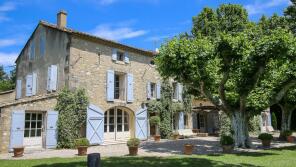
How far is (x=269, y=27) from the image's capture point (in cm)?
2048

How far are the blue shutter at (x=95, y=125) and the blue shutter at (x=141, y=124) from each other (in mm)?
3091

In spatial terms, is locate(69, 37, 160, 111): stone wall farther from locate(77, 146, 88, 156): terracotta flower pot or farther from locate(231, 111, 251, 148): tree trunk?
locate(231, 111, 251, 148): tree trunk

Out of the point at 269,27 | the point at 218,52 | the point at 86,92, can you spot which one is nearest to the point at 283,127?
the point at 269,27

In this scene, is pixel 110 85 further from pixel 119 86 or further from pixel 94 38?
pixel 94 38

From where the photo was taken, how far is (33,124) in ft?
50.5

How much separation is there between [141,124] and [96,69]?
16.6ft

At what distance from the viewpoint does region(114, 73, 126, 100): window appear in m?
19.7

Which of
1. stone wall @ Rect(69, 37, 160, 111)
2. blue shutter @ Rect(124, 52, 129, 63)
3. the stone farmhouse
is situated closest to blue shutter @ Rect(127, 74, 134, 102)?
the stone farmhouse

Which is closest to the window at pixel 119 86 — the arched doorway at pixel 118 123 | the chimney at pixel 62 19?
the arched doorway at pixel 118 123

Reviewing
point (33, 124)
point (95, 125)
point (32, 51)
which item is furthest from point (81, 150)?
point (32, 51)

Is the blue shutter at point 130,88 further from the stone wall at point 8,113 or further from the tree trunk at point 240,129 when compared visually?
the tree trunk at point 240,129

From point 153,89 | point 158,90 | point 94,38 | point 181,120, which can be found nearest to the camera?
point 94,38

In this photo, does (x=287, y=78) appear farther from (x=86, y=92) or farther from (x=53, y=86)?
(x=53, y=86)

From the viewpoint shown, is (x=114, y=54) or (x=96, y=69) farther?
(x=114, y=54)
